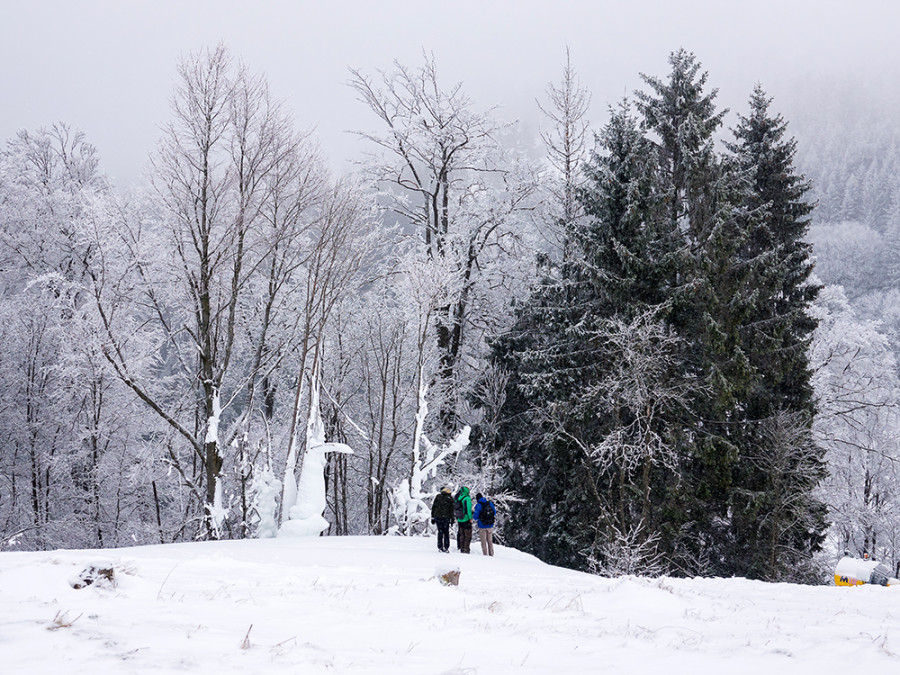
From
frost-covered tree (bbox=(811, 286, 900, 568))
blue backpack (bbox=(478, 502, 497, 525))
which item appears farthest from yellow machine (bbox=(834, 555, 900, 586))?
blue backpack (bbox=(478, 502, 497, 525))

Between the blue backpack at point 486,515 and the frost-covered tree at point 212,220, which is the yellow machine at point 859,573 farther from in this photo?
the frost-covered tree at point 212,220

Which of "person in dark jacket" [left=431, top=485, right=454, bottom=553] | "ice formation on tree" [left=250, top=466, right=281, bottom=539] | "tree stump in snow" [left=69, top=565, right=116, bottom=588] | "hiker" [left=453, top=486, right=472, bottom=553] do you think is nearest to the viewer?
"tree stump in snow" [left=69, top=565, right=116, bottom=588]

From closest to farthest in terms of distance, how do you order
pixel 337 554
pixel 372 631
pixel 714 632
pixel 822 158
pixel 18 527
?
pixel 372 631
pixel 714 632
pixel 337 554
pixel 18 527
pixel 822 158

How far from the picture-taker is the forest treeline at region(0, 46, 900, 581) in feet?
52.4

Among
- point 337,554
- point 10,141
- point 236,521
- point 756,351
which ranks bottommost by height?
point 236,521

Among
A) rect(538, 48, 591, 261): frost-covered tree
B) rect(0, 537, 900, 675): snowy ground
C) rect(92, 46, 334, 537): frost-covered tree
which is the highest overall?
rect(538, 48, 591, 261): frost-covered tree

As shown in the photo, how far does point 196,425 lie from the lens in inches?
845

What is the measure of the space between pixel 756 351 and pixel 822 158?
59752 millimetres

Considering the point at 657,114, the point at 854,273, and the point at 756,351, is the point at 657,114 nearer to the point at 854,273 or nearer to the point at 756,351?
the point at 756,351

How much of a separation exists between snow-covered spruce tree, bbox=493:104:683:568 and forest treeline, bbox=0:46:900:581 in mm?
102

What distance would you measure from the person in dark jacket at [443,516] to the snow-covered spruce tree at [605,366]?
14.7 ft

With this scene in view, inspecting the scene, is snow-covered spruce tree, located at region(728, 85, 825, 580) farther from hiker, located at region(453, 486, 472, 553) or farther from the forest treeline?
hiker, located at region(453, 486, 472, 553)

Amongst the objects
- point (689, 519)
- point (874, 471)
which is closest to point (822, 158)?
point (874, 471)

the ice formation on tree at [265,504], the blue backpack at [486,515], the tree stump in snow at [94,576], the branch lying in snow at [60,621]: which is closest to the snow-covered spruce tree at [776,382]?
the blue backpack at [486,515]
